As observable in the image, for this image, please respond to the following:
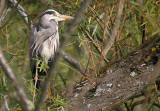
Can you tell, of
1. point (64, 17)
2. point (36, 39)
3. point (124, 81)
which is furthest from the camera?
point (36, 39)

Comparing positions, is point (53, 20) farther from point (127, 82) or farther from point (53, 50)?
point (127, 82)

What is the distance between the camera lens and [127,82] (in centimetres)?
181

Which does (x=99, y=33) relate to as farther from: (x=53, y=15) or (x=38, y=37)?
(x=38, y=37)

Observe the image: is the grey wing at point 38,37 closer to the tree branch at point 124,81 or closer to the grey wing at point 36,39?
the grey wing at point 36,39

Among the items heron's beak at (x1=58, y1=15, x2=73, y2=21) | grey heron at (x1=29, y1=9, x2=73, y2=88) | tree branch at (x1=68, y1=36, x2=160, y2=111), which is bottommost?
tree branch at (x1=68, y1=36, x2=160, y2=111)

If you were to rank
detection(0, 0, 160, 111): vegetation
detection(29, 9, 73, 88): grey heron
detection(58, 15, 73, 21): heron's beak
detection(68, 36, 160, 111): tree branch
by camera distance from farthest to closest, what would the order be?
1. detection(29, 9, 73, 88): grey heron
2. detection(58, 15, 73, 21): heron's beak
3. detection(0, 0, 160, 111): vegetation
4. detection(68, 36, 160, 111): tree branch

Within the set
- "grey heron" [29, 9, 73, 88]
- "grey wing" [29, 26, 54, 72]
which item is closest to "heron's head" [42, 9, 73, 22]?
"grey heron" [29, 9, 73, 88]

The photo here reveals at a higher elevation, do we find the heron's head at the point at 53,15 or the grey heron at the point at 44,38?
the heron's head at the point at 53,15

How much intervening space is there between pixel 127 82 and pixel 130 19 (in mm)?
755

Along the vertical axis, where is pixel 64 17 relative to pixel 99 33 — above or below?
above

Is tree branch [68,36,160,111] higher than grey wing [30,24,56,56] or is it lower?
lower

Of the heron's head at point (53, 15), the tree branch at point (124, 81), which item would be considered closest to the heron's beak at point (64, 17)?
the heron's head at point (53, 15)

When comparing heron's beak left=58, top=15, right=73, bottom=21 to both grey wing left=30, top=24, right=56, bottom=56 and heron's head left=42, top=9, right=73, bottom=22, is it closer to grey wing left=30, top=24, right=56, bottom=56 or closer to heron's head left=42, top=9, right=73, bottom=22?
heron's head left=42, top=9, right=73, bottom=22

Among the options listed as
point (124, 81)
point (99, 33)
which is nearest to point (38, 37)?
point (99, 33)
